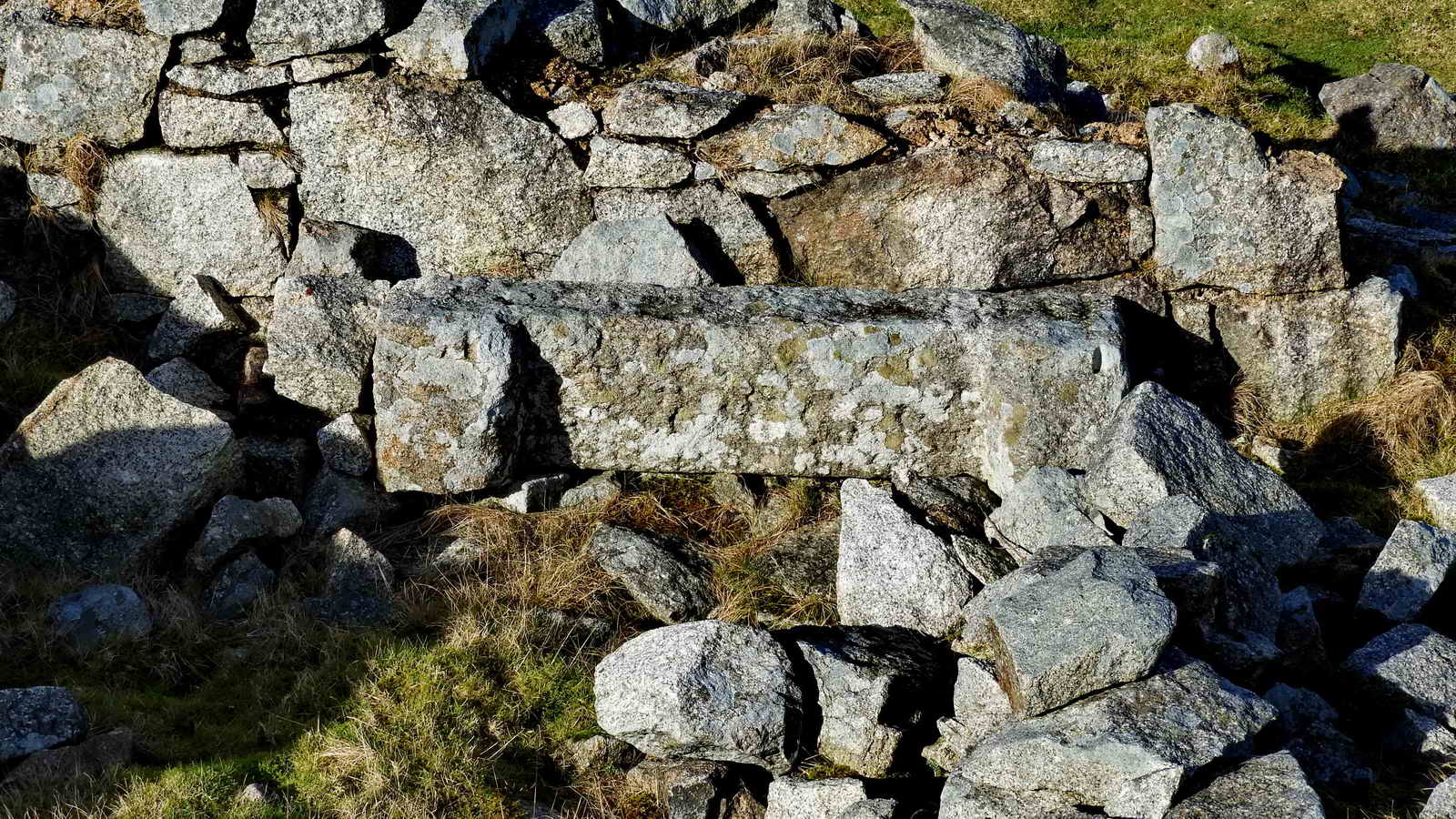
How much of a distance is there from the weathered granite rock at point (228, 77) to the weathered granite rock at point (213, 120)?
0.27 ft

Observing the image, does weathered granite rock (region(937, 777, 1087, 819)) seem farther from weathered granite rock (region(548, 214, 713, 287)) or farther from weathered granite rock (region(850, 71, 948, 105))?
weathered granite rock (region(850, 71, 948, 105))

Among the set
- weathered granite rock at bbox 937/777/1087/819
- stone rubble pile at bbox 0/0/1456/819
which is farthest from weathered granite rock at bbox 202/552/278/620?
weathered granite rock at bbox 937/777/1087/819

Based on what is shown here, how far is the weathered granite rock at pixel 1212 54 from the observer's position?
11.8 m

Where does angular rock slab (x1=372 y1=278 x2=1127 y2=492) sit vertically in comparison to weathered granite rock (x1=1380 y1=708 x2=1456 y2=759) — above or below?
above

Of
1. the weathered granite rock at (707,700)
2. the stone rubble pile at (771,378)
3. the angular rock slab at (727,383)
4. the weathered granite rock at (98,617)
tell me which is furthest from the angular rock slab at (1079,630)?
the weathered granite rock at (98,617)

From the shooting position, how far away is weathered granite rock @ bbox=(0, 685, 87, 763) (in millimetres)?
4695

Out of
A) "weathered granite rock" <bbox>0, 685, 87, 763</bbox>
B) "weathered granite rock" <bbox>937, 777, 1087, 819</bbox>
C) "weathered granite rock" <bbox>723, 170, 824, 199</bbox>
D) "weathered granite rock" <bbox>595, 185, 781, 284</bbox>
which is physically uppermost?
"weathered granite rock" <bbox>723, 170, 824, 199</bbox>

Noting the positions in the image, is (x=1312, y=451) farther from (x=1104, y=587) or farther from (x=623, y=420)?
(x=623, y=420)

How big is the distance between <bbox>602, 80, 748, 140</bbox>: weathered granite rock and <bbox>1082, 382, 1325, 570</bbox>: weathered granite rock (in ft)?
10.7

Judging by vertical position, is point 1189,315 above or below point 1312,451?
above

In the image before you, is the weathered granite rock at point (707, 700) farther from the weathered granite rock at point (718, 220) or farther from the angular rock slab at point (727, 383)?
the weathered granite rock at point (718, 220)

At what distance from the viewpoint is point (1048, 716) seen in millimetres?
4395

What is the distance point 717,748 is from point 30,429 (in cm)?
Result: 407

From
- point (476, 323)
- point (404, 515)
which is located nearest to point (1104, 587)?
point (476, 323)
